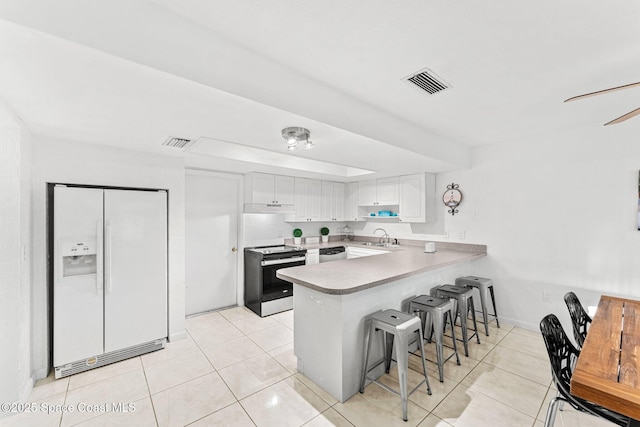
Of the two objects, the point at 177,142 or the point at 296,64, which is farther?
the point at 177,142

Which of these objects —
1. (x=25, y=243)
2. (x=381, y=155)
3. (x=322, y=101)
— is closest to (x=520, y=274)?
(x=381, y=155)

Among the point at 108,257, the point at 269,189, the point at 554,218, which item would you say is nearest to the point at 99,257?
the point at 108,257

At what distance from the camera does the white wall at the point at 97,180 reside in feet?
7.85

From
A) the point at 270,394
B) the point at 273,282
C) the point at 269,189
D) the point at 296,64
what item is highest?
the point at 296,64

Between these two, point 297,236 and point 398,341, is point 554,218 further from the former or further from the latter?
point 297,236

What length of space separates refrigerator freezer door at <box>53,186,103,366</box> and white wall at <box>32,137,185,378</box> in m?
0.11

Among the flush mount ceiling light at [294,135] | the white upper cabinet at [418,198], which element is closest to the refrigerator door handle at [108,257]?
the flush mount ceiling light at [294,135]

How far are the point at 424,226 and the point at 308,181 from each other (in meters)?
2.15

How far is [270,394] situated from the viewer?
87.2 inches

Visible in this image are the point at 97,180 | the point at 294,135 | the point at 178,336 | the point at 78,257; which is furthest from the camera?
the point at 178,336

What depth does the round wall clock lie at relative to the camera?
13.2ft

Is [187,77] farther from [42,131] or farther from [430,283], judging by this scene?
[430,283]

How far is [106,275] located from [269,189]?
2.35m

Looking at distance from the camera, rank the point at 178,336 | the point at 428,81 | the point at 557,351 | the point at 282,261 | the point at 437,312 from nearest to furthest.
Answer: the point at 557,351
the point at 428,81
the point at 437,312
the point at 178,336
the point at 282,261
